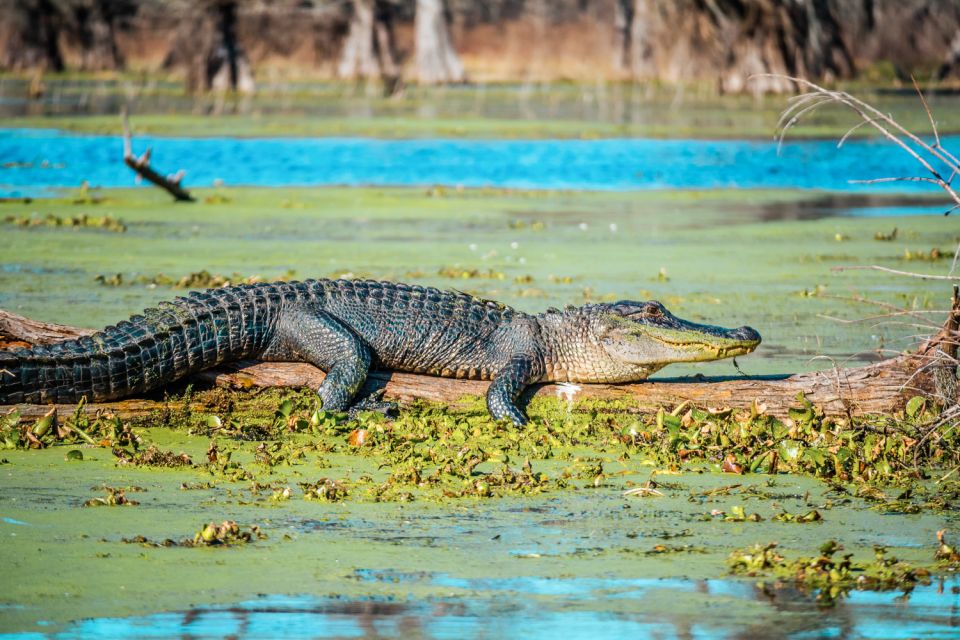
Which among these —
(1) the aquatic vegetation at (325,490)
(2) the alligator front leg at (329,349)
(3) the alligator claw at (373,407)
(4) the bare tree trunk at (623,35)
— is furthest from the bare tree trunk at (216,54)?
(1) the aquatic vegetation at (325,490)

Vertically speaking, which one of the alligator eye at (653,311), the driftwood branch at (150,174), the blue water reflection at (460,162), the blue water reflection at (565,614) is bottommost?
the blue water reflection at (460,162)

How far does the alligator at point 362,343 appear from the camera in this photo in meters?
6.53

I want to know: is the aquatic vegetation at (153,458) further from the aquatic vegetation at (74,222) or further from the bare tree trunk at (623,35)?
the bare tree trunk at (623,35)

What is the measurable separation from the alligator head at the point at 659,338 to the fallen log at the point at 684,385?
0.15 metres

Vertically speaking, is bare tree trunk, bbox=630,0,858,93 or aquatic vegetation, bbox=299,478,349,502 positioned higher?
bare tree trunk, bbox=630,0,858,93

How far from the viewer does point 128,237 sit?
13461 mm

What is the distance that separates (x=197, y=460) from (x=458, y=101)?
29.4 metres

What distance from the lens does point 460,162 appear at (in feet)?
71.6

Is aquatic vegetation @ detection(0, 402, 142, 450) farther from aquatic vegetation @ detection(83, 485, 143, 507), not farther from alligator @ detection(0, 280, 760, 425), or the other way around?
aquatic vegetation @ detection(83, 485, 143, 507)

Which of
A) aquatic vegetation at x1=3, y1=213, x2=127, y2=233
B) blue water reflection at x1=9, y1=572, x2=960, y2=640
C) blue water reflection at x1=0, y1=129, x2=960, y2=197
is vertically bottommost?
blue water reflection at x1=0, y1=129, x2=960, y2=197

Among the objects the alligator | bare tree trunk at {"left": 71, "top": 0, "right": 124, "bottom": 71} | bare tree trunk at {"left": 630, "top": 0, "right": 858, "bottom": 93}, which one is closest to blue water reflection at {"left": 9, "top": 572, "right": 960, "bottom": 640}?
the alligator

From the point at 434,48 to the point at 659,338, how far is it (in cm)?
3590

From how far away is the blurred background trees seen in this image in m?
34.8

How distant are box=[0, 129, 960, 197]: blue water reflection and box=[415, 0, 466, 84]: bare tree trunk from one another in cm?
1734
